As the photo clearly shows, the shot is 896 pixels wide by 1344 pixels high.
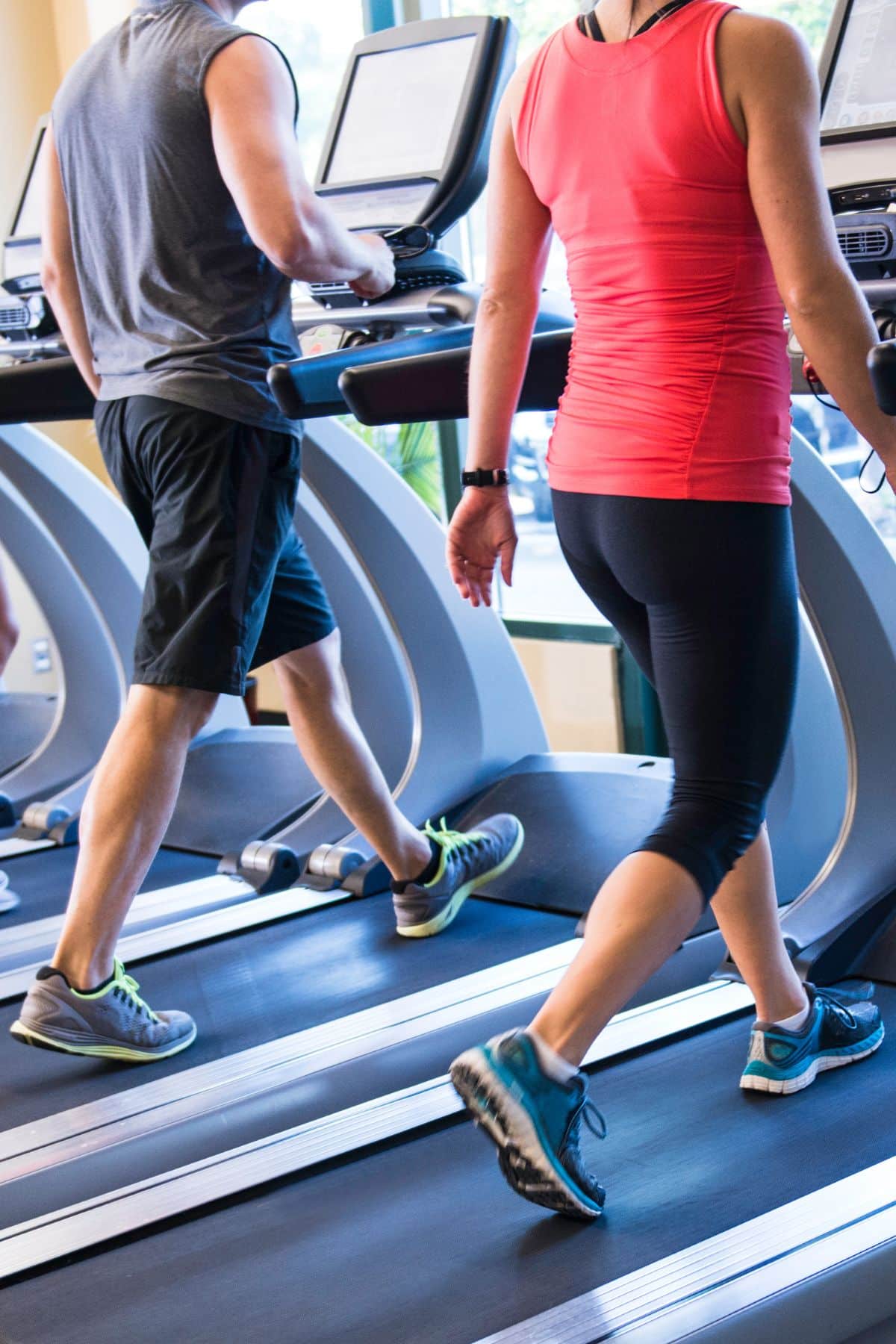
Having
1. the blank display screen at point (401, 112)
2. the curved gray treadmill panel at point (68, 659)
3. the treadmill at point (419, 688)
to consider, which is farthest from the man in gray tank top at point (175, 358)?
the curved gray treadmill panel at point (68, 659)

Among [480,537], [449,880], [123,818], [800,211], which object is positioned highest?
[800,211]

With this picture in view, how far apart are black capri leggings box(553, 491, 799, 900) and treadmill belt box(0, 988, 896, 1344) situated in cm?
44

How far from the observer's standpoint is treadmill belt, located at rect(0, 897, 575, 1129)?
2.41 m

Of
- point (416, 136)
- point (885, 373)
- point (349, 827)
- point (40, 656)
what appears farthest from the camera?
point (40, 656)

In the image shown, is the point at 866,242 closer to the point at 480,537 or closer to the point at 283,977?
the point at 480,537

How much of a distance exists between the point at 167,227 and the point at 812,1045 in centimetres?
150

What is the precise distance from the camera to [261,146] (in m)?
2.14

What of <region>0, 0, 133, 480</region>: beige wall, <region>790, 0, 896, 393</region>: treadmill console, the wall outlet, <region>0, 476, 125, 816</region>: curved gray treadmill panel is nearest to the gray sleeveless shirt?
<region>790, 0, 896, 393</region>: treadmill console

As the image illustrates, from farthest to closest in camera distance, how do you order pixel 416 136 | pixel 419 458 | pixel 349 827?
pixel 419 458, pixel 349 827, pixel 416 136

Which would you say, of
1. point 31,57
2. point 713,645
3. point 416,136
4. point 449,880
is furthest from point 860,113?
point 31,57

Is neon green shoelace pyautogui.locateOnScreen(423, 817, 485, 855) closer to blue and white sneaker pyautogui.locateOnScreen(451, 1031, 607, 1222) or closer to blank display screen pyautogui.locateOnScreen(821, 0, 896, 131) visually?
blue and white sneaker pyautogui.locateOnScreen(451, 1031, 607, 1222)

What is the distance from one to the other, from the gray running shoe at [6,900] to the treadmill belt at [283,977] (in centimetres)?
57

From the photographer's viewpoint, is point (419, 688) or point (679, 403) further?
point (419, 688)

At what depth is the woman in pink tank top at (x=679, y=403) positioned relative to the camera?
4.89ft
